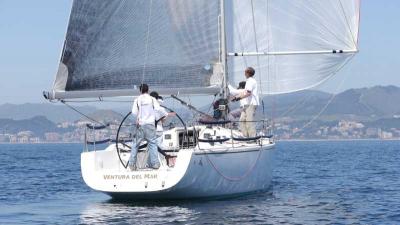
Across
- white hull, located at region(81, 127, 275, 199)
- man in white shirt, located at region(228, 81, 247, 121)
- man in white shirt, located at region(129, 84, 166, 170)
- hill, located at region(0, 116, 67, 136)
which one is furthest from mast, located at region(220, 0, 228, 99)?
hill, located at region(0, 116, 67, 136)

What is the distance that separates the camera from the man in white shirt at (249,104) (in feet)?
66.1

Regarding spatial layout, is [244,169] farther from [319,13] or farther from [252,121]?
[319,13]

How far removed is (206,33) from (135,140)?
3644mm

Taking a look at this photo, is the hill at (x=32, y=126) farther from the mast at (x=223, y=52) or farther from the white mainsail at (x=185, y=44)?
the mast at (x=223, y=52)

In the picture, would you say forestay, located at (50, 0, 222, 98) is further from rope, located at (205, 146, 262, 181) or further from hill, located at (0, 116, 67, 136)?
hill, located at (0, 116, 67, 136)

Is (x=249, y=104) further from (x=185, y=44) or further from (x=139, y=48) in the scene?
(x=139, y=48)

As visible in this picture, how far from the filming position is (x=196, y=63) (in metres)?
20.4

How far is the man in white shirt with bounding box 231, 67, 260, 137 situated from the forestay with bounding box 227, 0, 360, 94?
4.81 ft

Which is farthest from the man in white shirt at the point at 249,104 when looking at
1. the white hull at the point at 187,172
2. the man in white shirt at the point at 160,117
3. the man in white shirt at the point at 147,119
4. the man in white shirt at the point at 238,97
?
the man in white shirt at the point at 147,119

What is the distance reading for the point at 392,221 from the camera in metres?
16.4

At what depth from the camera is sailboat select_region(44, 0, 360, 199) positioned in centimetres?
1834

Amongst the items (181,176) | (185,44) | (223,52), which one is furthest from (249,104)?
(181,176)

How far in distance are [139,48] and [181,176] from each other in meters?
3.99

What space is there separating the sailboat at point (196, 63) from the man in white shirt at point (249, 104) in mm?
218
